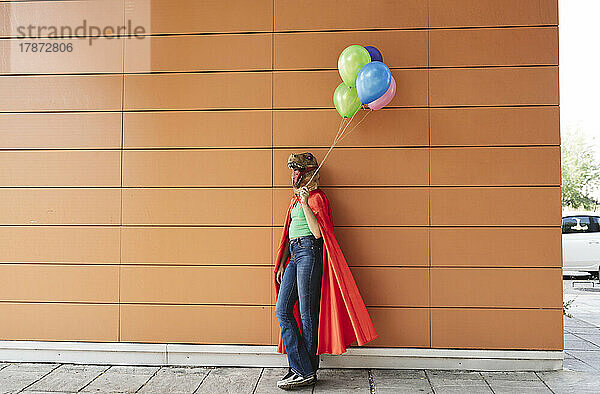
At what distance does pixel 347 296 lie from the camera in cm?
386

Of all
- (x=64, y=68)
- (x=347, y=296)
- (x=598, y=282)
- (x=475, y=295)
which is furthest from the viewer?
(x=598, y=282)

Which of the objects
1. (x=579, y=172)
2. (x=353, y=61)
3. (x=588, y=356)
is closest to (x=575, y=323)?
(x=588, y=356)

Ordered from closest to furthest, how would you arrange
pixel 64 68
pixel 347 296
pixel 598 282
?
pixel 347 296 < pixel 64 68 < pixel 598 282

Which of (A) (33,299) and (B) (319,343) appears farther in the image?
(A) (33,299)

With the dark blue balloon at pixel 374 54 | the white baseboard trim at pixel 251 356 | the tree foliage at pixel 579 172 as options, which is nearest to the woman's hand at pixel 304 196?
the dark blue balloon at pixel 374 54

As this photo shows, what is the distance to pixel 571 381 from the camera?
380 cm

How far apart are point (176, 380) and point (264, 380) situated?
0.63 meters

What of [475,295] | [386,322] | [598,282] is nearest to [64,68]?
[386,322]

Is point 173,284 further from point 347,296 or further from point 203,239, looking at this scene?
point 347,296

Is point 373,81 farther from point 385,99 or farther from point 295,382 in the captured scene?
point 295,382

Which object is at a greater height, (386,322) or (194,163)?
(194,163)

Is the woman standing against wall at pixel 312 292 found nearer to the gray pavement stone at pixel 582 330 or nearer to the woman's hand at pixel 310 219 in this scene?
the woman's hand at pixel 310 219

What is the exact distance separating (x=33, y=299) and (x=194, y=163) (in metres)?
1.72

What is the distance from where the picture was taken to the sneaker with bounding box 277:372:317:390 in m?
3.68
